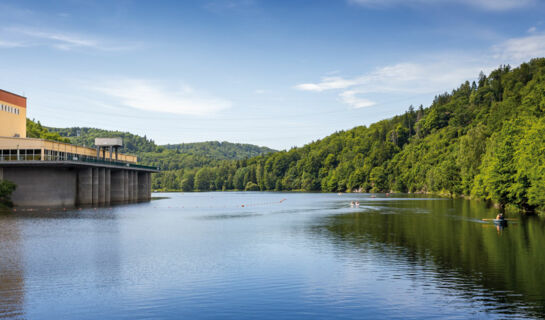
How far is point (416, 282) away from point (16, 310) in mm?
19864

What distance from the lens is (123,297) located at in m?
23.2

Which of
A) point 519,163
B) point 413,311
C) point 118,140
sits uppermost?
point 118,140

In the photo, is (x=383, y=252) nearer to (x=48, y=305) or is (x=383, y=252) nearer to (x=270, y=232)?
(x=270, y=232)

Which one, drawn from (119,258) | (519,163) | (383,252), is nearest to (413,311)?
(383,252)

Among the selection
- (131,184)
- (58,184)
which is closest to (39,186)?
(58,184)

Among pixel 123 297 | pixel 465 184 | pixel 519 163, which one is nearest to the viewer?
pixel 123 297

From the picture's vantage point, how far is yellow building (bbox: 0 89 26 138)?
316 feet

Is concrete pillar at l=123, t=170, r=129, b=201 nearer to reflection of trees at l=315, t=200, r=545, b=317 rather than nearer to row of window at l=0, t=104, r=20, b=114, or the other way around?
row of window at l=0, t=104, r=20, b=114

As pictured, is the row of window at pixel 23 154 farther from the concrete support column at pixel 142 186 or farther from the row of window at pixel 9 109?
the concrete support column at pixel 142 186

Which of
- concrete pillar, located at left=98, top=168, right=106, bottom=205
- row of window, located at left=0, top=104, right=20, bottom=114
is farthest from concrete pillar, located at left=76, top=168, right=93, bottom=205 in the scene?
row of window, located at left=0, top=104, right=20, bottom=114

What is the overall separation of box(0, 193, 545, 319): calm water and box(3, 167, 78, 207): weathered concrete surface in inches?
1782

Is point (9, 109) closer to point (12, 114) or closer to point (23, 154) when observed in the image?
point (12, 114)

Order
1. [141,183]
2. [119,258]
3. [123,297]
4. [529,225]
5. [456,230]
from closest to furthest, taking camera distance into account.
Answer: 1. [123,297]
2. [119,258]
3. [456,230]
4. [529,225]
5. [141,183]

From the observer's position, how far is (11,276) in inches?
1078
